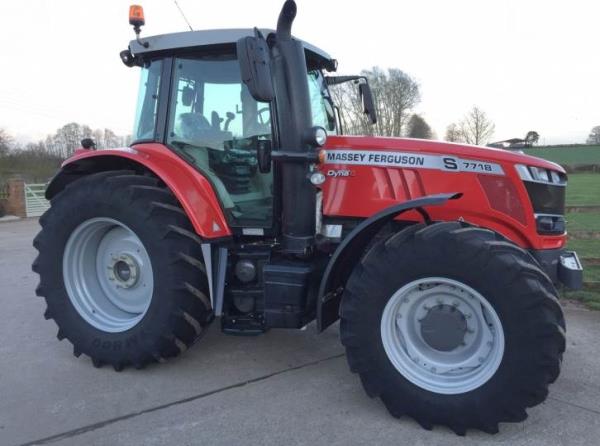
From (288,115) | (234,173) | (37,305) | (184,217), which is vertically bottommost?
(37,305)

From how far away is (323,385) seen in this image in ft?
10.9

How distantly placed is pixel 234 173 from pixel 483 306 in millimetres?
1891

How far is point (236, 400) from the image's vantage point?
10.3 feet

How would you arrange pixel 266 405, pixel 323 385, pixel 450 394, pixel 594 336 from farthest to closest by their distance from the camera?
pixel 594 336 < pixel 323 385 < pixel 266 405 < pixel 450 394

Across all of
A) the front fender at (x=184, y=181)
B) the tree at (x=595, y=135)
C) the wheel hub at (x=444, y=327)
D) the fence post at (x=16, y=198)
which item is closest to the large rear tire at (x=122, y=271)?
the front fender at (x=184, y=181)

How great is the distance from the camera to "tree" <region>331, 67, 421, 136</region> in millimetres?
4453

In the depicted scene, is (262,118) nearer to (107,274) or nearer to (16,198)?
(107,274)

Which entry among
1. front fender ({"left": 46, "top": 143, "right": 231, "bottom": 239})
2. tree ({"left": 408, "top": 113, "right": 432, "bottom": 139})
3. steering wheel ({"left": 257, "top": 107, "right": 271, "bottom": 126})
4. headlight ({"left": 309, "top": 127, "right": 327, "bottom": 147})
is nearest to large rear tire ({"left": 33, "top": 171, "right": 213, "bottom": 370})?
front fender ({"left": 46, "top": 143, "right": 231, "bottom": 239})

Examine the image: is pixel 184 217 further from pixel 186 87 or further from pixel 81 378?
pixel 81 378

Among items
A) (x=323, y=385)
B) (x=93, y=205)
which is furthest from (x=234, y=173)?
(x=323, y=385)

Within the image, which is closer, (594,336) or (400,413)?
(400,413)

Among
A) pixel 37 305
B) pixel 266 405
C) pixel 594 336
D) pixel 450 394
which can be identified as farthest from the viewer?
pixel 37 305

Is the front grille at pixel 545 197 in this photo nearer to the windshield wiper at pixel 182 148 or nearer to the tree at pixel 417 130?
the windshield wiper at pixel 182 148

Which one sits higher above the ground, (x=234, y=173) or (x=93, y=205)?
(x=234, y=173)
